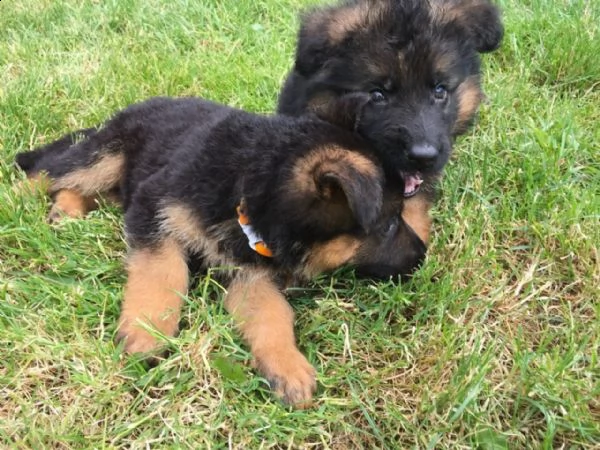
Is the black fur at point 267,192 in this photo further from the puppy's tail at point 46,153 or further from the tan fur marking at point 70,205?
the puppy's tail at point 46,153

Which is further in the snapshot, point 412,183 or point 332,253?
point 412,183

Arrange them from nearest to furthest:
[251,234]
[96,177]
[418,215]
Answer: [251,234], [418,215], [96,177]

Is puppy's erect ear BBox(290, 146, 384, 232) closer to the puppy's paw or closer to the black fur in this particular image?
the black fur

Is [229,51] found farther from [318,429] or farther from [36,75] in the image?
[318,429]

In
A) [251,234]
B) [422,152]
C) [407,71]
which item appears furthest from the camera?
[407,71]

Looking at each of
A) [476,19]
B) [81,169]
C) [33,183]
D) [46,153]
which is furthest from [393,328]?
[46,153]

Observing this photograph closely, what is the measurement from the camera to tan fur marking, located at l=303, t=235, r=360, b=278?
267 cm

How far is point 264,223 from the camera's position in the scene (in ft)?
8.73

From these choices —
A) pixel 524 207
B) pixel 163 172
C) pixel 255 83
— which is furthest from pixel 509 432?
pixel 255 83

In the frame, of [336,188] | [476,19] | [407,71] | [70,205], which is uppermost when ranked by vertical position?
[476,19]

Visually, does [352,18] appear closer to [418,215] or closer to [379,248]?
[418,215]

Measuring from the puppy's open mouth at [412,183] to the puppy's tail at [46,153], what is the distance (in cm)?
207

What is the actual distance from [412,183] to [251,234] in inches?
38.0

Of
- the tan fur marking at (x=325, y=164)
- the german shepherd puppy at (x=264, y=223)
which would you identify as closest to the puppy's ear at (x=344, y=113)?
the german shepherd puppy at (x=264, y=223)
